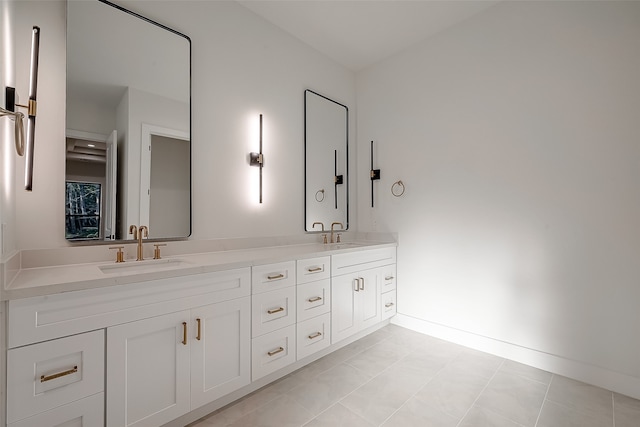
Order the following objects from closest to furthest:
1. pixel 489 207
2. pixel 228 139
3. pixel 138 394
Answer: pixel 138 394, pixel 228 139, pixel 489 207

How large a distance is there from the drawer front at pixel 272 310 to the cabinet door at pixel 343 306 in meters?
0.45

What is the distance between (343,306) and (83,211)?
6.30 feet

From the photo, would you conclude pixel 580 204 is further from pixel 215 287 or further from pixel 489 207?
pixel 215 287

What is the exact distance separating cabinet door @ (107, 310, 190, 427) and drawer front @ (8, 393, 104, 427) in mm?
38

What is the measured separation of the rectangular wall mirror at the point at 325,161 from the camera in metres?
2.97

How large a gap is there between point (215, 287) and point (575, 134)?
8.63 feet

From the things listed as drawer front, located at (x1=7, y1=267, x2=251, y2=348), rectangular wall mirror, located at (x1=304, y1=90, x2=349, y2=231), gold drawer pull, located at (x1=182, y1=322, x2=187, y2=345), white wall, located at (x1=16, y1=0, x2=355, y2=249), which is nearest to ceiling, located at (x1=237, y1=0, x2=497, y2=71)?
white wall, located at (x1=16, y1=0, x2=355, y2=249)

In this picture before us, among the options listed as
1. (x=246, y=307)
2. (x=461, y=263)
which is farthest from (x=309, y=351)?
(x=461, y=263)

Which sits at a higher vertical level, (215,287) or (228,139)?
(228,139)

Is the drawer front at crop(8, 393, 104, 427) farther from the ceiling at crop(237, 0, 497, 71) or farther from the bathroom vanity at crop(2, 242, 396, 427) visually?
the ceiling at crop(237, 0, 497, 71)

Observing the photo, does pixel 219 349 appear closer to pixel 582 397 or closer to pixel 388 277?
pixel 388 277

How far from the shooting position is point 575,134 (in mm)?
2074

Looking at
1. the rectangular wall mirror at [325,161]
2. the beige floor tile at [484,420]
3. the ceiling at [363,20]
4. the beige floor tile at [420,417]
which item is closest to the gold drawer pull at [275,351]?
the beige floor tile at [420,417]

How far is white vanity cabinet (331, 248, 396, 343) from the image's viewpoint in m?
2.40
